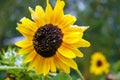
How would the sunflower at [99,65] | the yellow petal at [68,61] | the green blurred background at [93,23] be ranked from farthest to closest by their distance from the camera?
the green blurred background at [93,23], the sunflower at [99,65], the yellow petal at [68,61]

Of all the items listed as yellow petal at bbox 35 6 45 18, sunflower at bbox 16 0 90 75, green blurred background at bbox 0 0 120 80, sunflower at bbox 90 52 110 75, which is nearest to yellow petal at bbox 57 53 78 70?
sunflower at bbox 16 0 90 75

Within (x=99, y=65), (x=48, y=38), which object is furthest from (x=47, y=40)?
(x=99, y=65)

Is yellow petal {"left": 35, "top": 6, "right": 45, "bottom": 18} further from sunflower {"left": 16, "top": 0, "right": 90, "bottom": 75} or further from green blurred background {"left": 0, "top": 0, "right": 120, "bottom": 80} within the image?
green blurred background {"left": 0, "top": 0, "right": 120, "bottom": 80}

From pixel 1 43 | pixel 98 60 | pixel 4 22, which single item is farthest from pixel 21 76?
pixel 1 43

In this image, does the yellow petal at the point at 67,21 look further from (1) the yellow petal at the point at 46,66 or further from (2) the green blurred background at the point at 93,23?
(2) the green blurred background at the point at 93,23

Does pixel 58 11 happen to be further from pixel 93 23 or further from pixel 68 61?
pixel 93 23

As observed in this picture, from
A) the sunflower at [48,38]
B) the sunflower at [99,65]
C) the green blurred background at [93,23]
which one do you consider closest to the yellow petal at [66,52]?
the sunflower at [48,38]
